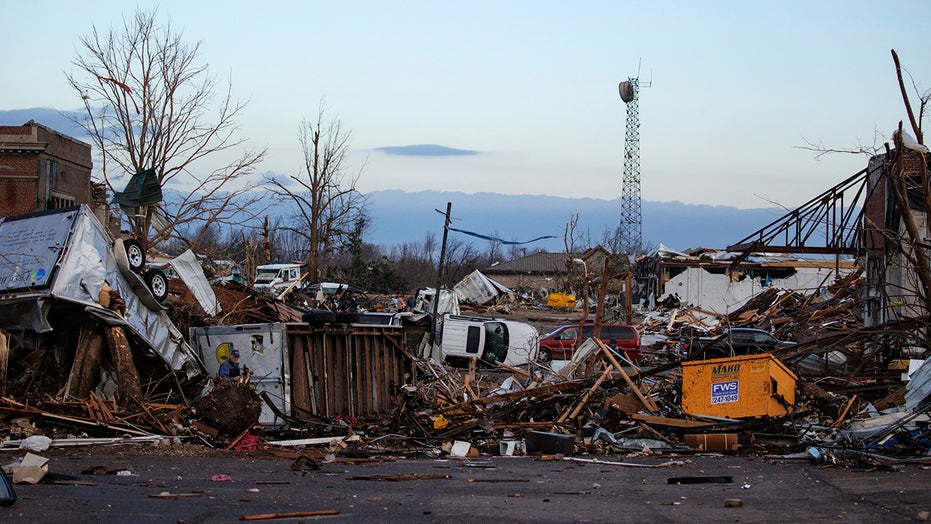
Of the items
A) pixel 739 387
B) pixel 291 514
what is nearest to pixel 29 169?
pixel 739 387

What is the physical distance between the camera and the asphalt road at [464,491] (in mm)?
8148

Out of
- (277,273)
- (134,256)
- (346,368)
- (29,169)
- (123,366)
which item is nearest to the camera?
(123,366)

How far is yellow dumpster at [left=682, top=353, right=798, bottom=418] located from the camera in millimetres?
13664

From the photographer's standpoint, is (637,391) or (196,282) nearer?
(637,391)

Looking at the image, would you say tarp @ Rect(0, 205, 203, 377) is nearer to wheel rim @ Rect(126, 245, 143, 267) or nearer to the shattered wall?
wheel rim @ Rect(126, 245, 143, 267)

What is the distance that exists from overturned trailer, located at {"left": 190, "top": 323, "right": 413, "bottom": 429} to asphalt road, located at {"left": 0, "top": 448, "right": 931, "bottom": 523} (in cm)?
227

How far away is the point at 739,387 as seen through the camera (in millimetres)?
13875

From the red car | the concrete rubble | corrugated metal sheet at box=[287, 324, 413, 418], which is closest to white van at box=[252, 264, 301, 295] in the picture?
the red car

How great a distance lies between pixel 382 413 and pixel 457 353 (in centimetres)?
1158

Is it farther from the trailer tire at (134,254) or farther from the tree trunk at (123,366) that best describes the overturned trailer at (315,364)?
the tree trunk at (123,366)

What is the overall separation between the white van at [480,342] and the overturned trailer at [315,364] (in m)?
10.6

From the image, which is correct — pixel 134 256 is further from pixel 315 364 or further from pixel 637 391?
pixel 637 391

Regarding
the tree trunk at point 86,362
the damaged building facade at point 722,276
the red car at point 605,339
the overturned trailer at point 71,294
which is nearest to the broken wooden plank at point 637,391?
the overturned trailer at point 71,294

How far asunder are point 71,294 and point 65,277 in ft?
0.91
